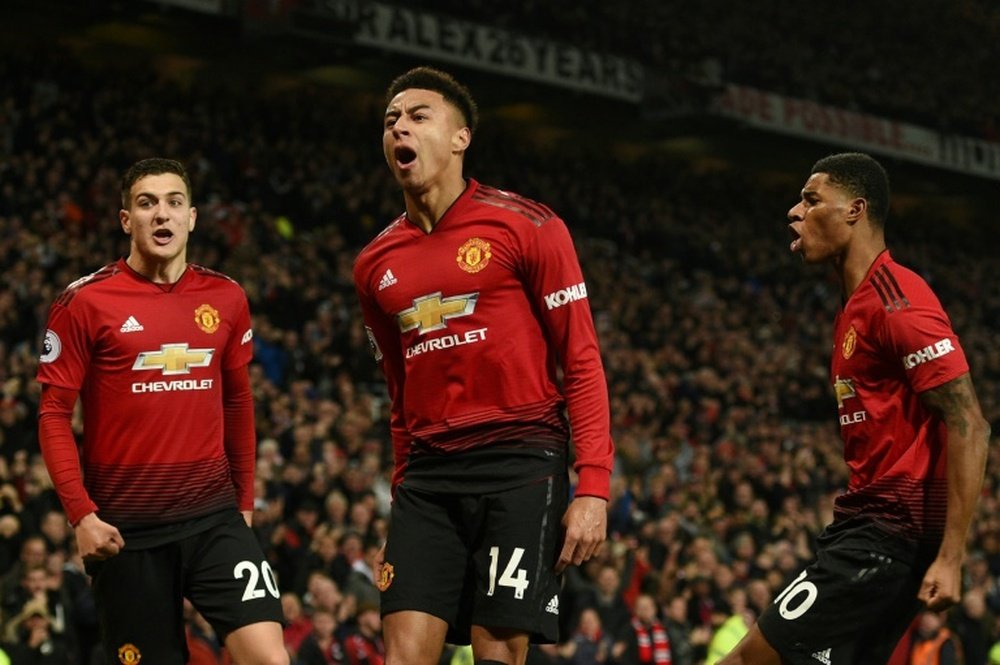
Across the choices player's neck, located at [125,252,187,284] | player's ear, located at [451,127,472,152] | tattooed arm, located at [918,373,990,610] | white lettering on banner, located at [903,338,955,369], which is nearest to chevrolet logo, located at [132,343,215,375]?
player's neck, located at [125,252,187,284]

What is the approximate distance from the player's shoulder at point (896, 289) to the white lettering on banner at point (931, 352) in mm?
154

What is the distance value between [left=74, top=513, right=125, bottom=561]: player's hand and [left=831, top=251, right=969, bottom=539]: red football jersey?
98.5 inches

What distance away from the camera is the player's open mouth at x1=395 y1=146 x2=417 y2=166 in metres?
4.77

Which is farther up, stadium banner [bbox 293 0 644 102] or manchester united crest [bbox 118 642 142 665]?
stadium banner [bbox 293 0 644 102]

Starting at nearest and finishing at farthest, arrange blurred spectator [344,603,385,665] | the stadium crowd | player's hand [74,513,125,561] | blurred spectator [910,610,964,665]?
player's hand [74,513,125,561], blurred spectator [344,603,385,665], blurred spectator [910,610,964,665], the stadium crowd

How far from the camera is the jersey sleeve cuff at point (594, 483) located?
176 inches

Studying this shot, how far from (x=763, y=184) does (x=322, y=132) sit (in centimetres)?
1303

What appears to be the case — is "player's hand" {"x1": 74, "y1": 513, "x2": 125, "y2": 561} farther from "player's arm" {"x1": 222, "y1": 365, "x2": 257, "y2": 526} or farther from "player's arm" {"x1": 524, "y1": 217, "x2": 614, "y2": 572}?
"player's arm" {"x1": 524, "y1": 217, "x2": 614, "y2": 572}

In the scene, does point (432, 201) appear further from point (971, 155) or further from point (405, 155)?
point (971, 155)

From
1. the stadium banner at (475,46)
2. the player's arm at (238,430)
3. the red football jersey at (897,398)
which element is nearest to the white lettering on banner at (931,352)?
the red football jersey at (897,398)

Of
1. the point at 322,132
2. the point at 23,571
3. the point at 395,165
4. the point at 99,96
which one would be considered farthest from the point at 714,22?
the point at 395,165

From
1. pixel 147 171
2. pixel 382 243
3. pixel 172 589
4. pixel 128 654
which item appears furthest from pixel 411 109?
pixel 128 654

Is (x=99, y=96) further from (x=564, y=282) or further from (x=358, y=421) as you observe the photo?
(x=564, y=282)

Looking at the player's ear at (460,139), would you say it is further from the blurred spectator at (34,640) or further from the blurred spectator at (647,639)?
the blurred spectator at (647,639)
